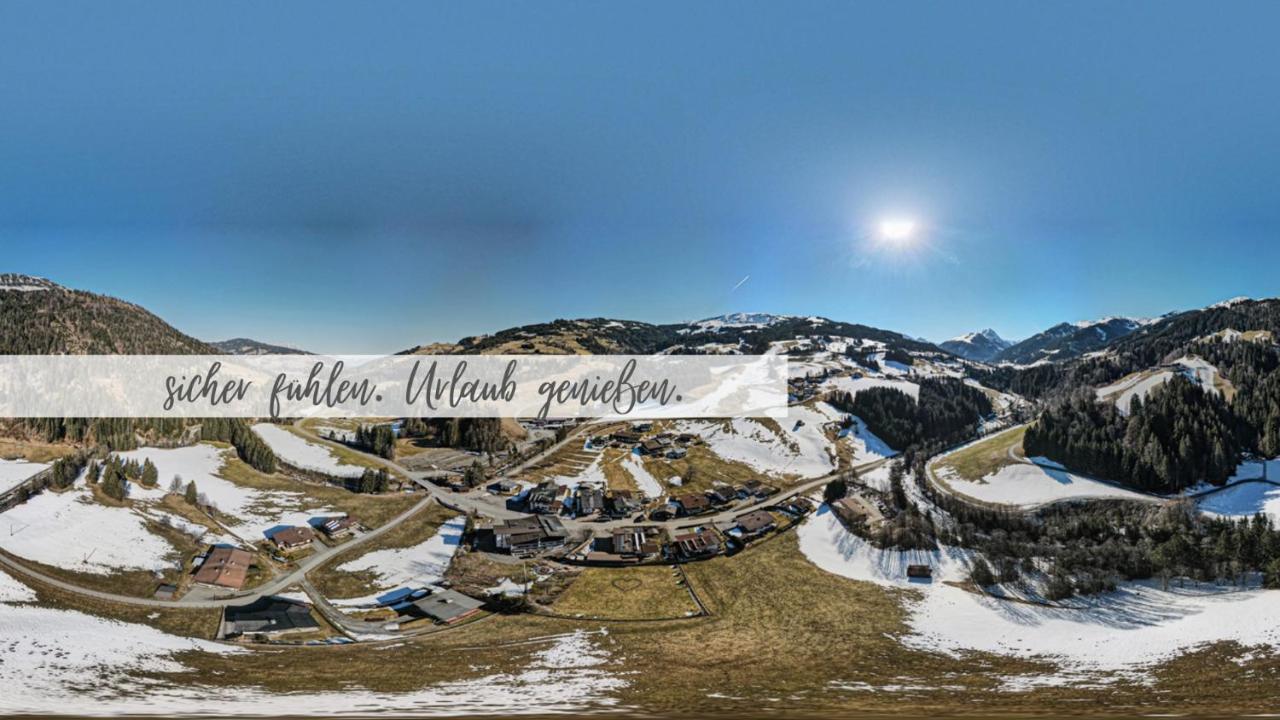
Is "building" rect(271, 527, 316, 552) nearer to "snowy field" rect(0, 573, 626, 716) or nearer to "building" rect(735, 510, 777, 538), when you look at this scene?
"snowy field" rect(0, 573, 626, 716)

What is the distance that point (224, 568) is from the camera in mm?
36812

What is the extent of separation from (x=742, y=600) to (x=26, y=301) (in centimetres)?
22527

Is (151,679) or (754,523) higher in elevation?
(754,523)

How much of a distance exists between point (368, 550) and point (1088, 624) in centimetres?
5843

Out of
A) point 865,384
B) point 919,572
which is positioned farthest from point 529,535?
point 865,384

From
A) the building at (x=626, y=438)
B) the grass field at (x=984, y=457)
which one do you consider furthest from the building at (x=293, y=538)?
the grass field at (x=984, y=457)

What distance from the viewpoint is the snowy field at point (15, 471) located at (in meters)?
46.6

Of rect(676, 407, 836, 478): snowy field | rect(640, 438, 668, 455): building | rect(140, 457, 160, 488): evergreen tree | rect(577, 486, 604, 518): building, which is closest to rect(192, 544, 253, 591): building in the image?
rect(140, 457, 160, 488): evergreen tree

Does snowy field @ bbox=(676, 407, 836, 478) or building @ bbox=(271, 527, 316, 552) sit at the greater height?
snowy field @ bbox=(676, 407, 836, 478)

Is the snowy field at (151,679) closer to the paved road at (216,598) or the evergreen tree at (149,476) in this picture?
the paved road at (216,598)

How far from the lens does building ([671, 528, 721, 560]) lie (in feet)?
158

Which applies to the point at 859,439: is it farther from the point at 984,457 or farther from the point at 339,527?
Answer: the point at 339,527

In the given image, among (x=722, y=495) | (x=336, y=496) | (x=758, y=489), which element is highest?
(x=758, y=489)

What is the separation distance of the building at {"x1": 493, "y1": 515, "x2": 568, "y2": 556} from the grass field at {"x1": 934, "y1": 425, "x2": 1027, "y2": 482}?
64.8 meters
